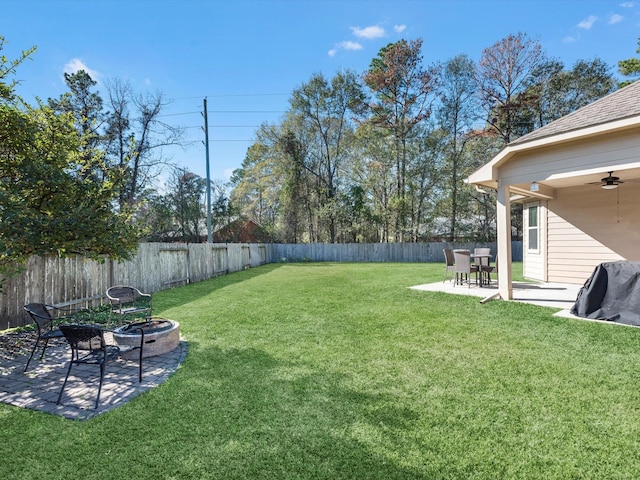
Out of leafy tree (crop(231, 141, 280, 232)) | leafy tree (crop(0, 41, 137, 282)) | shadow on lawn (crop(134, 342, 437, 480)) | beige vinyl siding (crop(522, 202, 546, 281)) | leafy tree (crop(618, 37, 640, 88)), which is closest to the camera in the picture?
shadow on lawn (crop(134, 342, 437, 480))

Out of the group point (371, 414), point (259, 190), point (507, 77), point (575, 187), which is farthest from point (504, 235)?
point (259, 190)

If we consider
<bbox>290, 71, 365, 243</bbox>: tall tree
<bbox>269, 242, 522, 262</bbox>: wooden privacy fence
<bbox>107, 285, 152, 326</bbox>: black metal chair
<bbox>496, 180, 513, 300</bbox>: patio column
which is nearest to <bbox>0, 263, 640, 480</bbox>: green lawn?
<bbox>107, 285, 152, 326</bbox>: black metal chair

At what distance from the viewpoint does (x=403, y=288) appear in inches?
337

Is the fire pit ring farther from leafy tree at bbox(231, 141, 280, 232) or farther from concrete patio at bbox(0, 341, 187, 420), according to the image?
leafy tree at bbox(231, 141, 280, 232)

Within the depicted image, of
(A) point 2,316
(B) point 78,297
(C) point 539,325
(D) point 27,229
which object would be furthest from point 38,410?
(C) point 539,325

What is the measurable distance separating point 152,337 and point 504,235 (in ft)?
20.8

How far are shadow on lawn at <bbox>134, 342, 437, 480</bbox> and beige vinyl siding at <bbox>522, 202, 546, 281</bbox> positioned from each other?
8.59 m

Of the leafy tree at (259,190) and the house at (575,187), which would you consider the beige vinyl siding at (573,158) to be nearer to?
the house at (575,187)

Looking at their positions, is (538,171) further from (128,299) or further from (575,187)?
(128,299)

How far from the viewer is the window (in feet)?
32.2

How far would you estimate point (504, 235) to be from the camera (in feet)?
21.5

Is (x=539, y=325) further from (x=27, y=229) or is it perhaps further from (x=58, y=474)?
(x=27, y=229)

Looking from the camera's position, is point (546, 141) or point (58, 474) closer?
point (58, 474)

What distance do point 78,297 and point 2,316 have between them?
4.79 ft
